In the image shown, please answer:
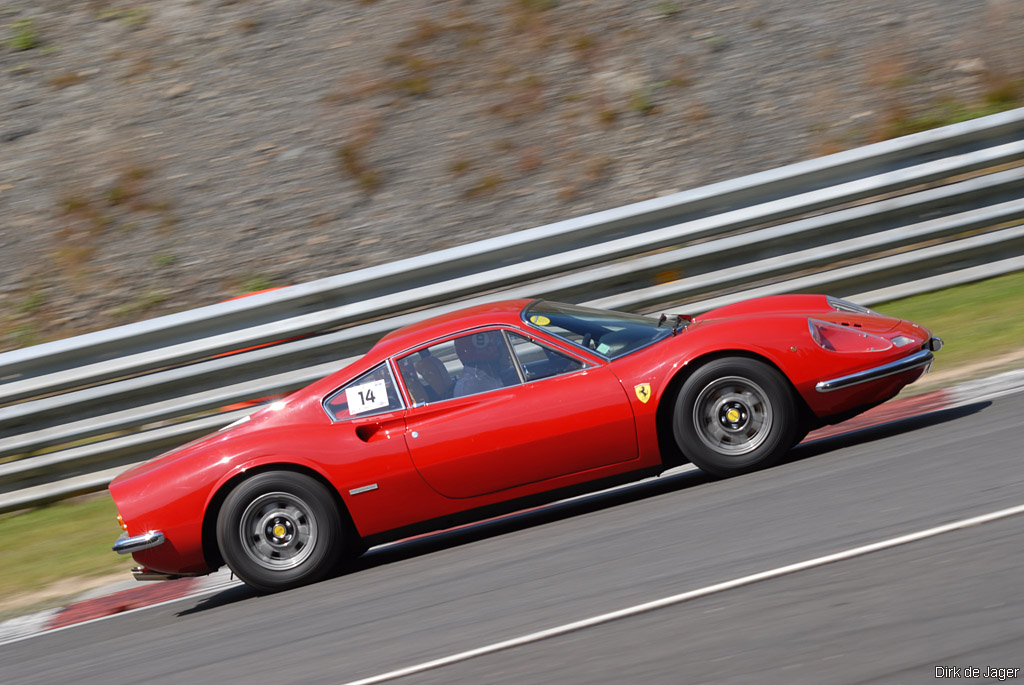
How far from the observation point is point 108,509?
28.1 feet

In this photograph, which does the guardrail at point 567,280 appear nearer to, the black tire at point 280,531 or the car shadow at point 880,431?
the car shadow at point 880,431

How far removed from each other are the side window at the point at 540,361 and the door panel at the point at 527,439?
0.12 metres

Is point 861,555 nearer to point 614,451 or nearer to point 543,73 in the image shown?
point 614,451

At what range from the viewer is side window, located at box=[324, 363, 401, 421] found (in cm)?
595

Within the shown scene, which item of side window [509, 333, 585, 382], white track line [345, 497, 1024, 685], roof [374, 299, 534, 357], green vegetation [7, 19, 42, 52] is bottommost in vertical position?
white track line [345, 497, 1024, 685]

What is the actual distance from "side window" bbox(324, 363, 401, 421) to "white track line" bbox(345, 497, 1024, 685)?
6.43 feet

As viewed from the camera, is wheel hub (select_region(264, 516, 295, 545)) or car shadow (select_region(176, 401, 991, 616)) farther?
car shadow (select_region(176, 401, 991, 616))

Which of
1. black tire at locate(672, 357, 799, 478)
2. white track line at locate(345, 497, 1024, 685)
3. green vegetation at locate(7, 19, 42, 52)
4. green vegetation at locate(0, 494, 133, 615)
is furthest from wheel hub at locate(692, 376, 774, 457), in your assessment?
green vegetation at locate(7, 19, 42, 52)

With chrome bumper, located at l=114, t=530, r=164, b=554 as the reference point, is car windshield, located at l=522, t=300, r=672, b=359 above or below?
above

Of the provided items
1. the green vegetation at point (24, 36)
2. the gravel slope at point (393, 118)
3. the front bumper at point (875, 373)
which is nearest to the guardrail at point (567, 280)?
the gravel slope at point (393, 118)

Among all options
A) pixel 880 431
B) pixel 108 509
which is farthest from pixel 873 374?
pixel 108 509

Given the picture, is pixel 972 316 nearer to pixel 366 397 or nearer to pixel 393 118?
pixel 366 397

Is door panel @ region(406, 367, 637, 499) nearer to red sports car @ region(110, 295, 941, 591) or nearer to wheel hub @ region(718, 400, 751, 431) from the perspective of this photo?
red sports car @ region(110, 295, 941, 591)

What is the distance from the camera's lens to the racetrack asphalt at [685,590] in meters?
3.61
